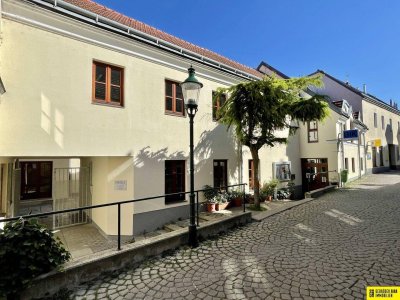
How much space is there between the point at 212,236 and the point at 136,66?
6174 millimetres

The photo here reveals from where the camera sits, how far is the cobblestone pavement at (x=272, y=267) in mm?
3643

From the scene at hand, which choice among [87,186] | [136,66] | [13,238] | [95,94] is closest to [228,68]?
[136,66]

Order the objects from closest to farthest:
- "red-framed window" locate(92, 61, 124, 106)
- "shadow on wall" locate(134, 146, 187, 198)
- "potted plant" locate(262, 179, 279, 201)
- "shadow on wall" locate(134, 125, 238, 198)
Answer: "red-framed window" locate(92, 61, 124, 106) < "shadow on wall" locate(134, 146, 187, 198) < "shadow on wall" locate(134, 125, 238, 198) < "potted plant" locate(262, 179, 279, 201)

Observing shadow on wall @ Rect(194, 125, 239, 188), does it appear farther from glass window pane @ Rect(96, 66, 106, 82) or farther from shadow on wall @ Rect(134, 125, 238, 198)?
glass window pane @ Rect(96, 66, 106, 82)

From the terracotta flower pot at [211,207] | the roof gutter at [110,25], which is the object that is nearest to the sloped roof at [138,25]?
the roof gutter at [110,25]

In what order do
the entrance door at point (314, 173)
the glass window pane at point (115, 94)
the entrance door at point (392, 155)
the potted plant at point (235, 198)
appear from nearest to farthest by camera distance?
the glass window pane at point (115, 94)
the potted plant at point (235, 198)
the entrance door at point (314, 173)
the entrance door at point (392, 155)

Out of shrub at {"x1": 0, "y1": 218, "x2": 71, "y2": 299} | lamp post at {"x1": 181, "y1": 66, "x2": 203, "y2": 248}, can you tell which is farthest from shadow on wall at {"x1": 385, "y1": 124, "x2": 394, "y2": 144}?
shrub at {"x1": 0, "y1": 218, "x2": 71, "y2": 299}

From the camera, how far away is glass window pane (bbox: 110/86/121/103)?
8008 millimetres

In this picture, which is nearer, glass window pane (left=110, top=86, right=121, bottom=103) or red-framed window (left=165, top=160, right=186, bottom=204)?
glass window pane (left=110, top=86, right=121, bottom=103)

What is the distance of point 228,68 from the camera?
37.3 feet

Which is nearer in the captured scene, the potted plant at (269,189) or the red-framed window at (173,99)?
the red-framed window at (173,99)

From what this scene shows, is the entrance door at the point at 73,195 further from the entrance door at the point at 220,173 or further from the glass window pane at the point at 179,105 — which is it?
the entrance door at the point at 220,173

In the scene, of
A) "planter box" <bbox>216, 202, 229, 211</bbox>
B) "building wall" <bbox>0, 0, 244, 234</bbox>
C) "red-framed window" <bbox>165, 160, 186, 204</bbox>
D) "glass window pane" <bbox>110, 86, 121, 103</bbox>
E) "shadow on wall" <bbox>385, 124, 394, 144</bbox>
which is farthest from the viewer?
"shadow on wall" <bbox>385, 124, 394, 144</bbox>

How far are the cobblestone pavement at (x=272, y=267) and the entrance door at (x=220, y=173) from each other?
422 cm
